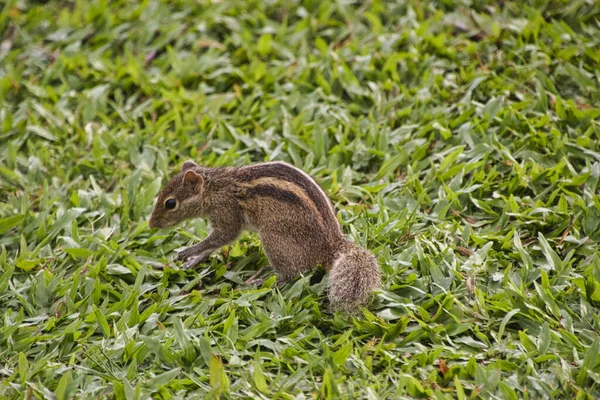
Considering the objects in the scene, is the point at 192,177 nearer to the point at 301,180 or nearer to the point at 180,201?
the point at 180,201

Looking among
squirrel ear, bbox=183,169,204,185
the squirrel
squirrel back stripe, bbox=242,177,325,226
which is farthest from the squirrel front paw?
squirrel back stripe, bbox=242,177,325,226

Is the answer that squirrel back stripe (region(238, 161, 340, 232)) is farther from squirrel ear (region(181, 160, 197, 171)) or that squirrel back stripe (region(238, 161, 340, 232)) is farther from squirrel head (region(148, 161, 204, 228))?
squirrel ear (region(181, 160, 197, 171))

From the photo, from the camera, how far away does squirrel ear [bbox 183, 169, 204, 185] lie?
5.39 meters

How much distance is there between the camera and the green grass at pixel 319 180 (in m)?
4.50

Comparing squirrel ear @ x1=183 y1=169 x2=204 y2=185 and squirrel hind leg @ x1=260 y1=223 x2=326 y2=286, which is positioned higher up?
squirrel ear @ x1=183 y1=169 x2=204 y2=185

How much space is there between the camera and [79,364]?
464cm

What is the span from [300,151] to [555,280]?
247cm

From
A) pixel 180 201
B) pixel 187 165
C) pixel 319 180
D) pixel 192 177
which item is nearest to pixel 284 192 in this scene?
pixel 192 177

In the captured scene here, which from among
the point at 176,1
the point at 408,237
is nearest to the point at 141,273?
the point at 408,237

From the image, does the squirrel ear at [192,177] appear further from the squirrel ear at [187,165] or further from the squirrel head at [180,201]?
the squirrel ear at [187,165]

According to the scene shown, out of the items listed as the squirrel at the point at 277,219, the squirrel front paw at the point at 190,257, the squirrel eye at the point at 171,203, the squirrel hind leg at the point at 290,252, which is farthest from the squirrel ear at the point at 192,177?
the squirrel hind leg at the point at 290,252

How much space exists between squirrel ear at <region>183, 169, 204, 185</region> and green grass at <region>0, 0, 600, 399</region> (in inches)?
22.2

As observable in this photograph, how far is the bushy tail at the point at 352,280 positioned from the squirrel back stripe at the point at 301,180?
327 millimetres

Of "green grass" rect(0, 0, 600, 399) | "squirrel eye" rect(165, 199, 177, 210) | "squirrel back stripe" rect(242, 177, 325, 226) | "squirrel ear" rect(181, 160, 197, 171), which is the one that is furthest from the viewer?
"squirrel ear" rect(181, 160, 197, 171)
